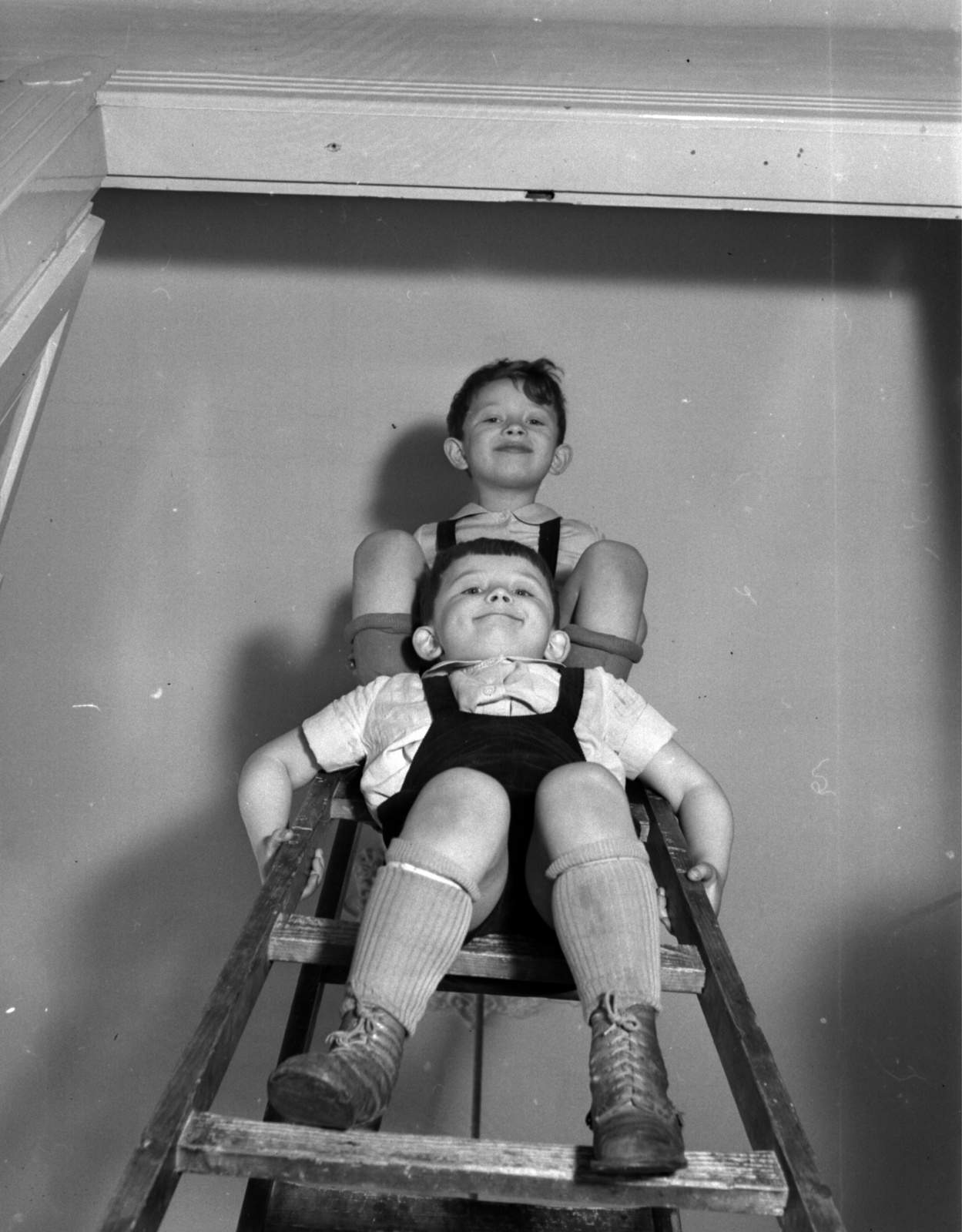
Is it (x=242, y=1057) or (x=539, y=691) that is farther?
(x=242, y=1057)

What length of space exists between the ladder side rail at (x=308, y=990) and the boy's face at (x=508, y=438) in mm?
580

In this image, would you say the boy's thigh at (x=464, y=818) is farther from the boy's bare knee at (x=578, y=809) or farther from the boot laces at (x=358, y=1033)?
the boot laces at (x=358, y=1033)

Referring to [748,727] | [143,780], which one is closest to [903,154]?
[748,727]

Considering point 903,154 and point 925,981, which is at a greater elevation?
point 903,154

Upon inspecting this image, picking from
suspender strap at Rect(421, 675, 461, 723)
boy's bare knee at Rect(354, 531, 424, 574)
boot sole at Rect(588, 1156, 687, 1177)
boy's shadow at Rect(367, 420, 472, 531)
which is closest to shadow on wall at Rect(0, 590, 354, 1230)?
boy's shadow at Rect(367, 420, 472, 531)

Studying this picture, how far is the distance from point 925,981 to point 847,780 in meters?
0.40

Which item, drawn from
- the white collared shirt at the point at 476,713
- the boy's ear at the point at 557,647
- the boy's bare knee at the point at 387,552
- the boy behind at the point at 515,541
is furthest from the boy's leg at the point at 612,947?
the boy's bare knee at the point at 387,552

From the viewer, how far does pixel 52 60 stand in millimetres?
2096

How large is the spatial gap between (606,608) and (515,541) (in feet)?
0.77

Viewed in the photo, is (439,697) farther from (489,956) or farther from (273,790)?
(489,956)

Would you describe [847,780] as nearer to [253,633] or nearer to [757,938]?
[757,938]

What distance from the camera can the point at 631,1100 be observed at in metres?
1.02

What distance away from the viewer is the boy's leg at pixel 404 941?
1003 mm

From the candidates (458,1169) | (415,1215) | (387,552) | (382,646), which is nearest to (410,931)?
(458,1169)
